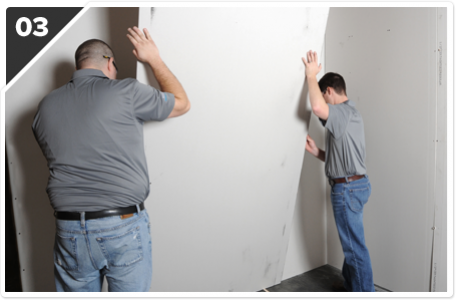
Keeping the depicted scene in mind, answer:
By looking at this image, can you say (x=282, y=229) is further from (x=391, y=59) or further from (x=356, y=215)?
(x=391, y=59)

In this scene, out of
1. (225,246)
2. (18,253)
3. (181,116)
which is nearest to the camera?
(181,116)

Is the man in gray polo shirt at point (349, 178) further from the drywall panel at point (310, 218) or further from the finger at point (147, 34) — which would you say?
the finger at point (147, 34)

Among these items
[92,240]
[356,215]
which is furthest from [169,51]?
[356,215]

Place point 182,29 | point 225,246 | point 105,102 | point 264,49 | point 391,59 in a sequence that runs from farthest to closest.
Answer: point 391,59
point 225,246
point 264,49
point 182,29
point 105,102

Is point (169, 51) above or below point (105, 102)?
above

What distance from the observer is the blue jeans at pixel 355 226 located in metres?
2.09

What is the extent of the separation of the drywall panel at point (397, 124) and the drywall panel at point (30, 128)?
57.1 inches

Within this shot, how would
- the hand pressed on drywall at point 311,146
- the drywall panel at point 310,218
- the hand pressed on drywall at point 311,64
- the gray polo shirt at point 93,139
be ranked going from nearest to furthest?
the gray polo shirt at point 93,139 < the hand pressed on drywall at point 311,64 < the hand pressed on drywall at point 311,146 < the drywall panel at point 310,218

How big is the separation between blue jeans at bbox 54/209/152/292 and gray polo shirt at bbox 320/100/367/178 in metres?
1.20

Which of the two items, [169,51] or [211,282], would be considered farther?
[211,282]

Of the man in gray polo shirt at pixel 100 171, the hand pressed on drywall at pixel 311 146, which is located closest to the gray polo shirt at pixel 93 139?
the man in gray polo shirt at pixel 100 171

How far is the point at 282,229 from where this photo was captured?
2.23 m

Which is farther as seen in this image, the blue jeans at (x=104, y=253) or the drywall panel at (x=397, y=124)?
the drywall panel at (x=397, y=124)

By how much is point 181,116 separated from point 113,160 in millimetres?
368
